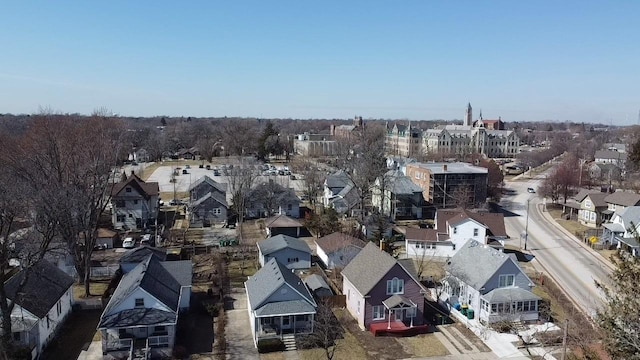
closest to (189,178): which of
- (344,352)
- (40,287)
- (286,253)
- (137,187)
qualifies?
(137,187)

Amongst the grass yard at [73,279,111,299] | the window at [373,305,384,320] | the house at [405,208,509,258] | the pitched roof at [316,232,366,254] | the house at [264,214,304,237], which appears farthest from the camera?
A: the house at [264,214,304,237]

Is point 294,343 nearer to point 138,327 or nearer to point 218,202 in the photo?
point 138,327

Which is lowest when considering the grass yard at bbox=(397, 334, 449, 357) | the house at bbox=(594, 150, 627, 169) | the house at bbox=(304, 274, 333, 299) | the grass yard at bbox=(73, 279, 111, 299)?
the grass yard at bbox=(397, 334, 449, 357)

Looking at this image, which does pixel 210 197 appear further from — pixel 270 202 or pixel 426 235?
pixel 426 235

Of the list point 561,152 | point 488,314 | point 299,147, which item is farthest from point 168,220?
point 561,152

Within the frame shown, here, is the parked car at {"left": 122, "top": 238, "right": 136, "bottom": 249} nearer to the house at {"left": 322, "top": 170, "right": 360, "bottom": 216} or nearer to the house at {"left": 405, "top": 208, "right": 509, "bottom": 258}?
the house at {"left": 322, "top": 170, "right": 360, "bottom": 216}

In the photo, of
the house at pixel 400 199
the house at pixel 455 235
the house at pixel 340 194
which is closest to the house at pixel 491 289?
the house at pixel 455 235

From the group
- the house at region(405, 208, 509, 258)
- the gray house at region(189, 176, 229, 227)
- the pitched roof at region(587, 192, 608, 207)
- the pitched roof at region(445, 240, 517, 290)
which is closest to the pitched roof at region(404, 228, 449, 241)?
the house at region(405, 208, 509, 258)

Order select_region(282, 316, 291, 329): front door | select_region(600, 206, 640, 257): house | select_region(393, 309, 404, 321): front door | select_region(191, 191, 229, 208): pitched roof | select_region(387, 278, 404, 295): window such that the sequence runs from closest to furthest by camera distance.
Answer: select_region(282, 316, 291, 329): front door → select_region(393, 309, 404, 321): front door → select_region(387, 278, 404, 295): window → select_region(600, 206, 640, 257): house → select_region(191, 191, 229, 208): pitched roof
